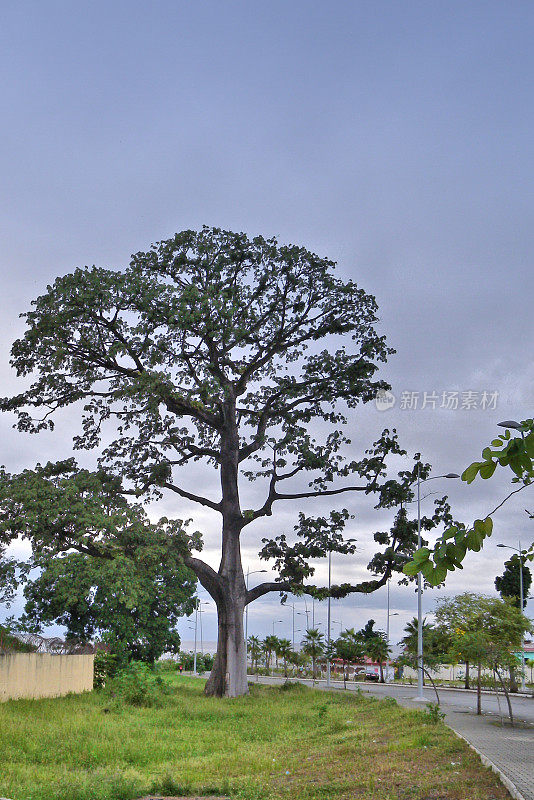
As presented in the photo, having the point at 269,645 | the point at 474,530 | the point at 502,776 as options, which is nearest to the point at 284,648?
the point at 269,645

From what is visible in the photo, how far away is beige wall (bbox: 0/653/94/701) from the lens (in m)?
25.7

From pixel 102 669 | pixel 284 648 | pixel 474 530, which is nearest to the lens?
pixel 474 530

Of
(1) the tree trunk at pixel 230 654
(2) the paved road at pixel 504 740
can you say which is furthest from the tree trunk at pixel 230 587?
(2) the paved road at pixel 504 740

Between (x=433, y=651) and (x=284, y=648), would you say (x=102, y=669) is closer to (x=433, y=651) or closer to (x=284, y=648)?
(x=433, y=651)

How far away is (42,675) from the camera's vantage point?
28.0m

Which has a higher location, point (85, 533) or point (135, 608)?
point (85, 533)

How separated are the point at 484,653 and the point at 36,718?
545 inches

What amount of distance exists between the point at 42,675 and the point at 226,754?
10998 millimetres


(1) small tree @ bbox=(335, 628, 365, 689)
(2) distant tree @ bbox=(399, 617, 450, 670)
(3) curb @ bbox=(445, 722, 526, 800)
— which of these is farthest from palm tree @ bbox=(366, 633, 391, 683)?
(3) curb @ bbox=(445, 722, 526, 800)

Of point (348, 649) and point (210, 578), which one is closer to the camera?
point (210, 578)

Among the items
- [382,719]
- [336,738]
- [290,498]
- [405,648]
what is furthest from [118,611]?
[336,738]

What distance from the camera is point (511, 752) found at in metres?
17.7

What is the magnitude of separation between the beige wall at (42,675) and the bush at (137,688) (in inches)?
50.7

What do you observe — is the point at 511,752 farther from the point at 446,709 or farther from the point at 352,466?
the point at 352,466
